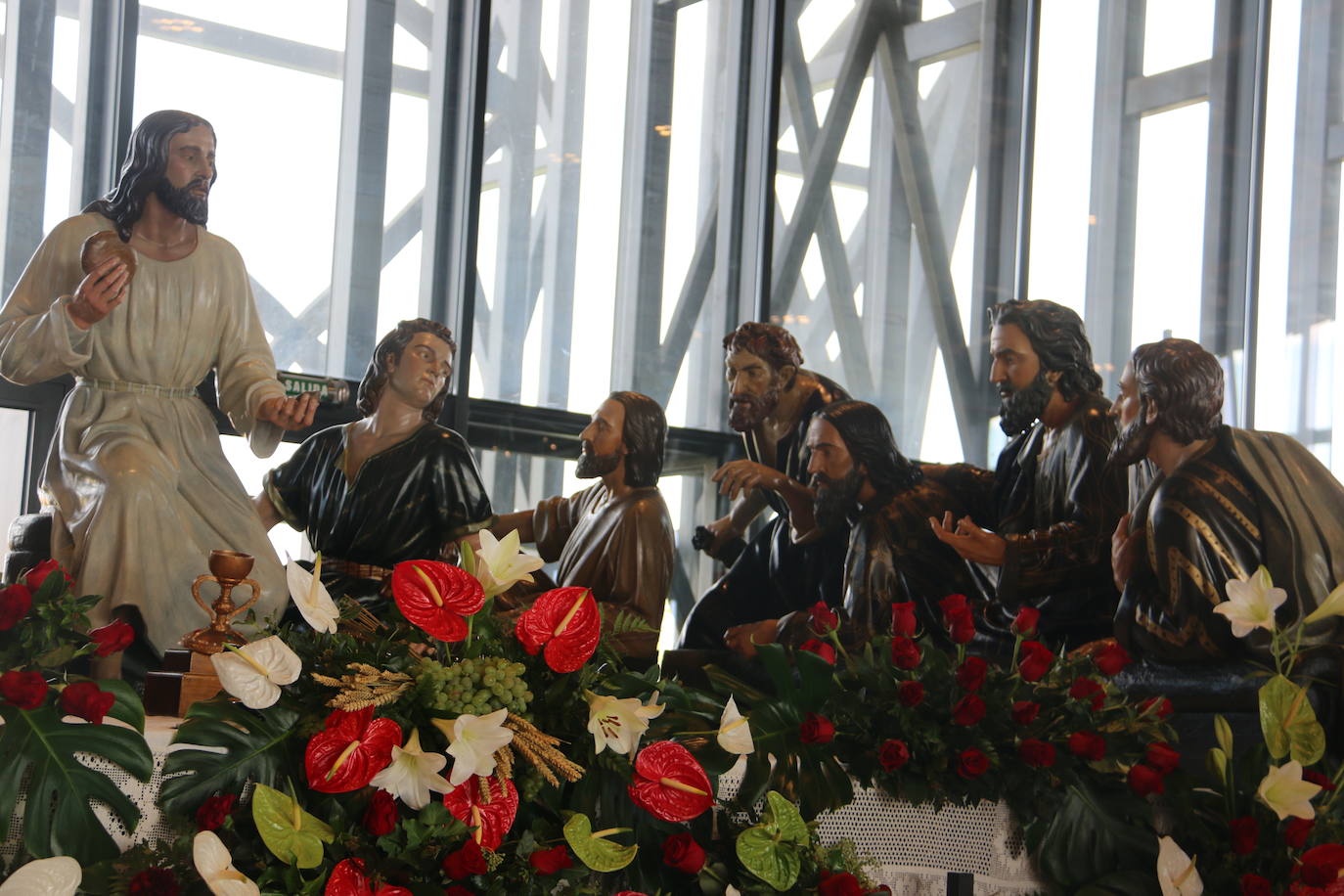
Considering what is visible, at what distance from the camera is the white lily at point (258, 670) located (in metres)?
1.99

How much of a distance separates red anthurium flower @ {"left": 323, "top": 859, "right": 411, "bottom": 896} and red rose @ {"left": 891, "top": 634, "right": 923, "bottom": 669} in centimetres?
101

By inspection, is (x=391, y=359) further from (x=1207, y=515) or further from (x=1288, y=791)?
(x=1288, y=791)

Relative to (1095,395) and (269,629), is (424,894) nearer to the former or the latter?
(269,629)

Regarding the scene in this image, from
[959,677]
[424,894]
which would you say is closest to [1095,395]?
[959,677]

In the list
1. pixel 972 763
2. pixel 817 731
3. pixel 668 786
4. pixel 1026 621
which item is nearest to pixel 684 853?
pixel 668 786

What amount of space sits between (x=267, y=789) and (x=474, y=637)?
→ 0.34 metres

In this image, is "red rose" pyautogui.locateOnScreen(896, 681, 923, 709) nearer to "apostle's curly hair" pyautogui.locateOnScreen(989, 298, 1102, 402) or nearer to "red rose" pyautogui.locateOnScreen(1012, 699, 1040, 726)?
"red rose" pyautogui.locateOnScreen(1012, 699, 1040, 726)

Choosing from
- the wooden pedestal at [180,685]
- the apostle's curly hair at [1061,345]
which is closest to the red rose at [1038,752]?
the wooden pedestal at [180,685]

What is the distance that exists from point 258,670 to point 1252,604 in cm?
168

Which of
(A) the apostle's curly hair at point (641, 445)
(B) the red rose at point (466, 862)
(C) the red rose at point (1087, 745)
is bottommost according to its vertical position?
(B) the red rose at point (466, 862)

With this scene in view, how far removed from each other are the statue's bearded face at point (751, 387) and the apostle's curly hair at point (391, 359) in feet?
3.46

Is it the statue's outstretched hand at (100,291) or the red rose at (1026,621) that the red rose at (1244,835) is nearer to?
the red rose at (1026,621)

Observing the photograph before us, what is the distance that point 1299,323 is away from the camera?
7.20 metres

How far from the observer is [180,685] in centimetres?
284
